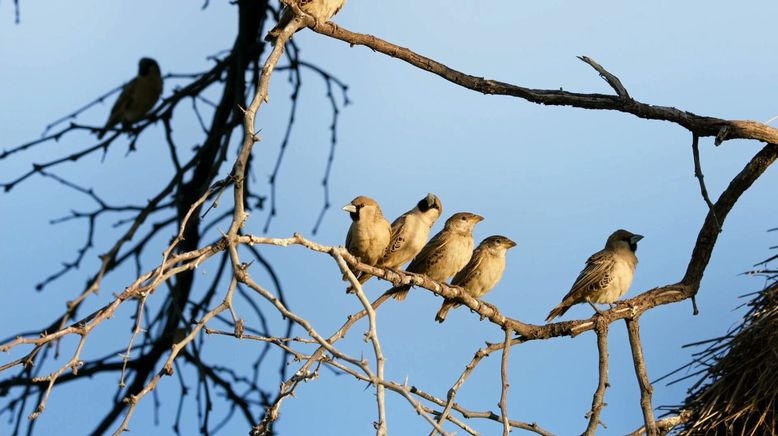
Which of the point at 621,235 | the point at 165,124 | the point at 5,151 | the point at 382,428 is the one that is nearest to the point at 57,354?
the point at 382,428

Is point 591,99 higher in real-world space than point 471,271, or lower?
higher

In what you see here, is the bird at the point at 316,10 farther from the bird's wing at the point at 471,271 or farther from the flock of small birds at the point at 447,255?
the bird's wing at the point at 471,271

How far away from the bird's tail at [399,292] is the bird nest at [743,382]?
1.41m

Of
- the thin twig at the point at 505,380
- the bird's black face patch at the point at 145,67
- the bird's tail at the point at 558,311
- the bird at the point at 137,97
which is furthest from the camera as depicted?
the bird's black face patch at the point at 145,67

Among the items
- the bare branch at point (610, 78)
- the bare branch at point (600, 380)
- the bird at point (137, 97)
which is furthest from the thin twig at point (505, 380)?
the bird at point (137, 97)

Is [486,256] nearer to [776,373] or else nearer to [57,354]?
[776,373]

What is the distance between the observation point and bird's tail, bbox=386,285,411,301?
4.74 m

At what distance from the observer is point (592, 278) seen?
562 centimetres

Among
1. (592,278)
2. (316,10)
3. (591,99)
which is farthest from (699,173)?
(316,10)

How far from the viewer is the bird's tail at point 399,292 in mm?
4737

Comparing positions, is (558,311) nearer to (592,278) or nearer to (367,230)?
(592,278)

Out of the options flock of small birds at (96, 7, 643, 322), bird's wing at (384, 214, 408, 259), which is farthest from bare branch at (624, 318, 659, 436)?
bird's wing at (384, 214, 408, 259)

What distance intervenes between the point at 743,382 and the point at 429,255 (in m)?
1.58

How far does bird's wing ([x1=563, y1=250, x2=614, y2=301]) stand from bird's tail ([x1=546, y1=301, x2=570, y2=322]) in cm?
5
